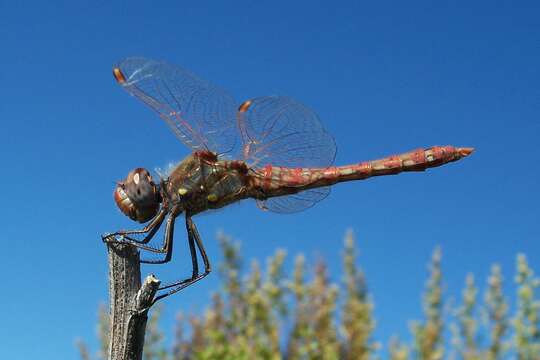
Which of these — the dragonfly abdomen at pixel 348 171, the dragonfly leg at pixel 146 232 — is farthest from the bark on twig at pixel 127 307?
the dragonfly abdomen at pixel 348 171

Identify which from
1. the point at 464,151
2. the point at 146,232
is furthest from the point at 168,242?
the point at 464,151

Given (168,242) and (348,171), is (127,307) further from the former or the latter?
(348,171)

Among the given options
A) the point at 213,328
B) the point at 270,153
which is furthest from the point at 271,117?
the point at 213,328

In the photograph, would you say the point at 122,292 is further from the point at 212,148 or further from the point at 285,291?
the point at 285,291

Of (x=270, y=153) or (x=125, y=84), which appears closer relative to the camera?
(x=125, y=84)

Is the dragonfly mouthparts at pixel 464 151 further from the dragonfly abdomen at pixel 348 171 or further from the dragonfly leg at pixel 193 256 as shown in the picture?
the dragonfly leg at pixel 193 256

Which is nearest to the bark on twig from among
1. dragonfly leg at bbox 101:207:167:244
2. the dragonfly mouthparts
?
dragonfly leg at bbox 101:207:167:244
